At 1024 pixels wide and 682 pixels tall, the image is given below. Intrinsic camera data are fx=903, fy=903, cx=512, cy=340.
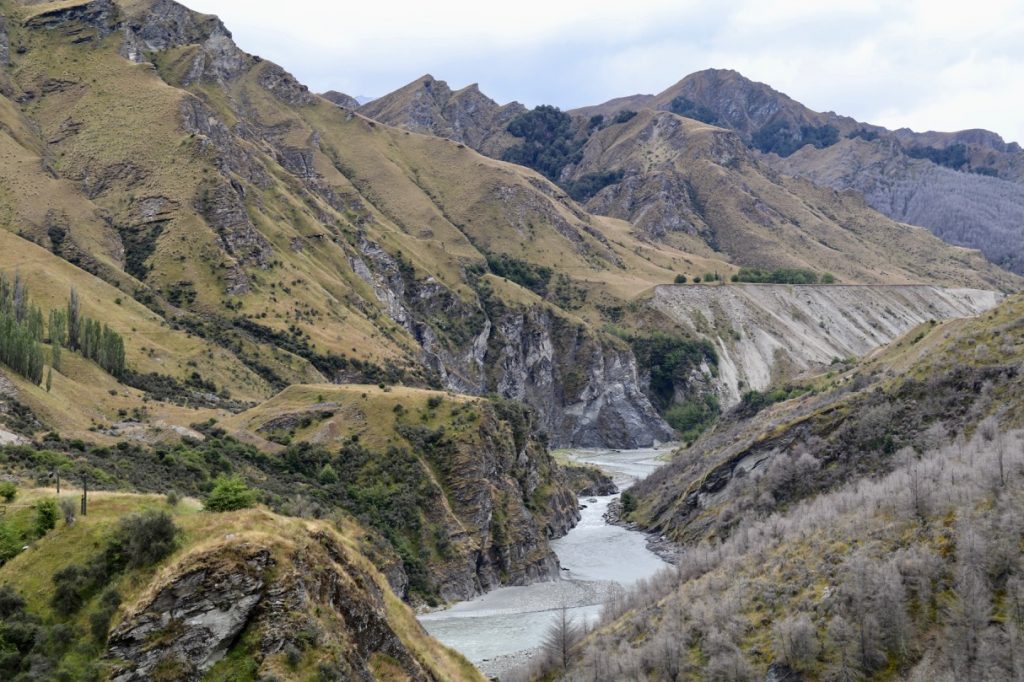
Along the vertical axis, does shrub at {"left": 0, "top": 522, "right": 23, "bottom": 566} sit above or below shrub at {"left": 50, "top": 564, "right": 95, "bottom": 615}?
above

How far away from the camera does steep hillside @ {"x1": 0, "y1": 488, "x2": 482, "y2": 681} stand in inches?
1485

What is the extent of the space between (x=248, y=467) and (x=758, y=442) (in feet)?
204

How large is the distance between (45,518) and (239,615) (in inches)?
472

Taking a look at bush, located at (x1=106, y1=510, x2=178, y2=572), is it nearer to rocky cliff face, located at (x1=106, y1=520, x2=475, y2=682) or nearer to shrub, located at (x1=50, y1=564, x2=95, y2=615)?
shrub, located at (x1=50, y1=564, x2=95, y2=615)

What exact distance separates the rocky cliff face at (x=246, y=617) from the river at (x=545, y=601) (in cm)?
3273

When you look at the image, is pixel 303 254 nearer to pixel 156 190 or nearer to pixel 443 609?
pixel 156 190

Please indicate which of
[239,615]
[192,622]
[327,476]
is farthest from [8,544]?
[327,476]

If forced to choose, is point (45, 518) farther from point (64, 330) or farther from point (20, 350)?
point (64, 330)

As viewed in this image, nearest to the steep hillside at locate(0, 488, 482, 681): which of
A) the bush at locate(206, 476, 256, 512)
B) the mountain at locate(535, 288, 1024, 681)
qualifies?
the bush at locate(206, 476, 256, 512)

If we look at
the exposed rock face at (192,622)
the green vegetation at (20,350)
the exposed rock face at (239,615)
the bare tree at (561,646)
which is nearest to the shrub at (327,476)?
the green vegetation at (20,350)

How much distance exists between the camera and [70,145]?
19200 centimetres

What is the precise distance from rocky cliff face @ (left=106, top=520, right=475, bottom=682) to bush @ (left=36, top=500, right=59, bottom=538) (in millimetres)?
8359

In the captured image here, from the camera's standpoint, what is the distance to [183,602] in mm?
38531

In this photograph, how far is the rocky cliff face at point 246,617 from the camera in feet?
123
